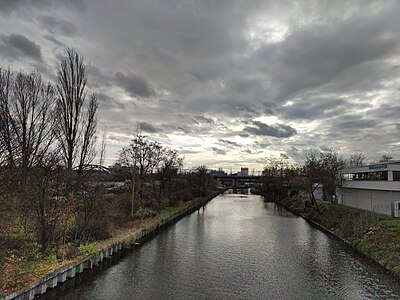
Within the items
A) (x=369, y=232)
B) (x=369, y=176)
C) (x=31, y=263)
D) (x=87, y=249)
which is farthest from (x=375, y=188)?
(x=31, y=263)

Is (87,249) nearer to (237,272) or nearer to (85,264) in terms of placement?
(85,264)

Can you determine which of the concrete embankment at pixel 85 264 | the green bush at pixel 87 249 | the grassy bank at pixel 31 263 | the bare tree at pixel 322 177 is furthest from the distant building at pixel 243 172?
the green bush at pixel 87 249

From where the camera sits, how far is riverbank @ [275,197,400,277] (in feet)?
56.4

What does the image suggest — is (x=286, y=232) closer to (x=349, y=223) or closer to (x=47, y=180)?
(x=349, y=223)

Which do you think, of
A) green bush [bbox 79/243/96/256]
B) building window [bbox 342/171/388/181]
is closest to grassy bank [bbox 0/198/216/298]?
green bush [bbox 79/243/96/256]

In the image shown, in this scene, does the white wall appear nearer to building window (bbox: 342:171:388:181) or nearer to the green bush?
building window (bbox: 342:171:388:181)

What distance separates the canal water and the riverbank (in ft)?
2.38

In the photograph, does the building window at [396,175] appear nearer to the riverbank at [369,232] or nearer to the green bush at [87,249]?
the riverbank at [369,232]

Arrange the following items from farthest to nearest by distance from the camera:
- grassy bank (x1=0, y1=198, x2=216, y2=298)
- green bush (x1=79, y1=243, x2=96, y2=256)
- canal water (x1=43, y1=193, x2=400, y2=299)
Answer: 1. green bush (x1=79, y1=243, x2=96, y2=256)
2. canal water (x1=43, y1=193, x2=400, y2=299)
3. grassy bank (x1=0, y1=198, x2=216, y2=298)

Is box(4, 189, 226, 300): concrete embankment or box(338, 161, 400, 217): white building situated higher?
box(338, 161, 400, 217): white building

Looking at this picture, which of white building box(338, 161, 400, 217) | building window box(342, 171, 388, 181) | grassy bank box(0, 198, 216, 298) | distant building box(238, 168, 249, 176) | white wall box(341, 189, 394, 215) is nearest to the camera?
grassy bank box(0, 198, 216, 298)

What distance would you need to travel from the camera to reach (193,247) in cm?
2136

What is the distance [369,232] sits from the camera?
70.8 ft

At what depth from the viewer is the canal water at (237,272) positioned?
508 inches
